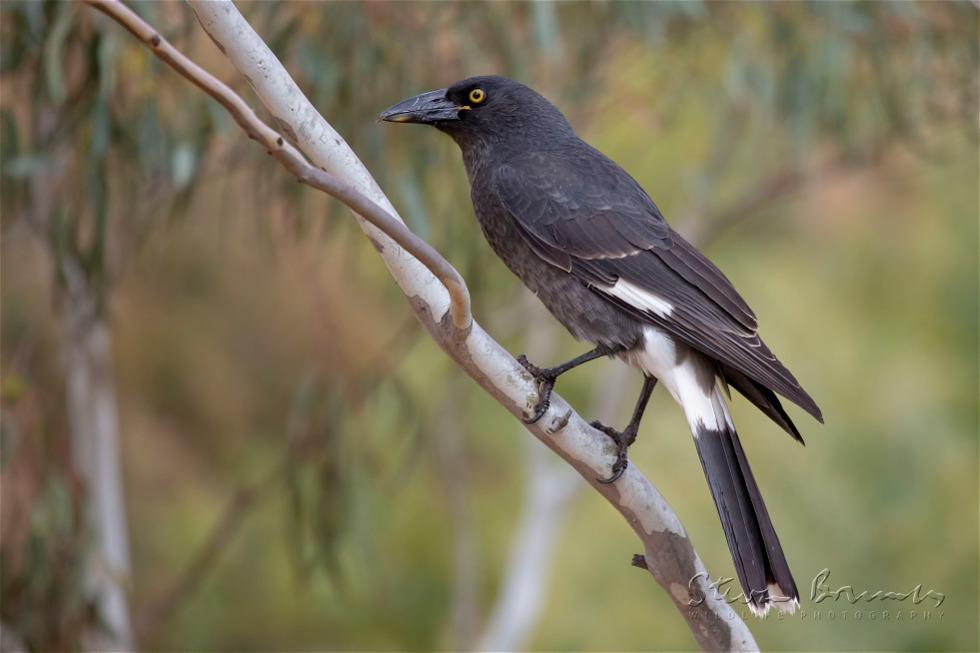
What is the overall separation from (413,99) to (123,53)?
2.96 feet

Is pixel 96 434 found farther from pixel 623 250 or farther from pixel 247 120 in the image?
pixel 247 120

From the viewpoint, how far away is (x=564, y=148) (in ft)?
7.97

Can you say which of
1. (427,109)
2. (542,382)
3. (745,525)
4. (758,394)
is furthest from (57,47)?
(745,525)

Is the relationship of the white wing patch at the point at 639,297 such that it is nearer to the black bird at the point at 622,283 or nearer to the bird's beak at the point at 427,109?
the black bird at the point at 622,283

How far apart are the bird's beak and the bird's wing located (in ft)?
0.58

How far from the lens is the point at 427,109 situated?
2.43 meters

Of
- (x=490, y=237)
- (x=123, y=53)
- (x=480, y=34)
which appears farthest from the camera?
(x=480, y=34)

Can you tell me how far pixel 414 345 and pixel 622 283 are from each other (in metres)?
2.43

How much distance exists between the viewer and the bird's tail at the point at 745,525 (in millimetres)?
1877

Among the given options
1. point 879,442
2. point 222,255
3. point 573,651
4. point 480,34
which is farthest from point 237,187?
point 879,442

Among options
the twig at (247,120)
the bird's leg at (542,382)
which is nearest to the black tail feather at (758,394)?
the bird's leg at (542,382)

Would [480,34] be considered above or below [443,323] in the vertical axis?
above

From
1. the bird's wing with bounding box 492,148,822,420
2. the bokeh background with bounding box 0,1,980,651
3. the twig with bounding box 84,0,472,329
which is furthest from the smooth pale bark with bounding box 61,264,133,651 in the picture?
the twig with bounding box 84,0,472,329

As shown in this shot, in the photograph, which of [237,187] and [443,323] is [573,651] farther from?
[443,323]
